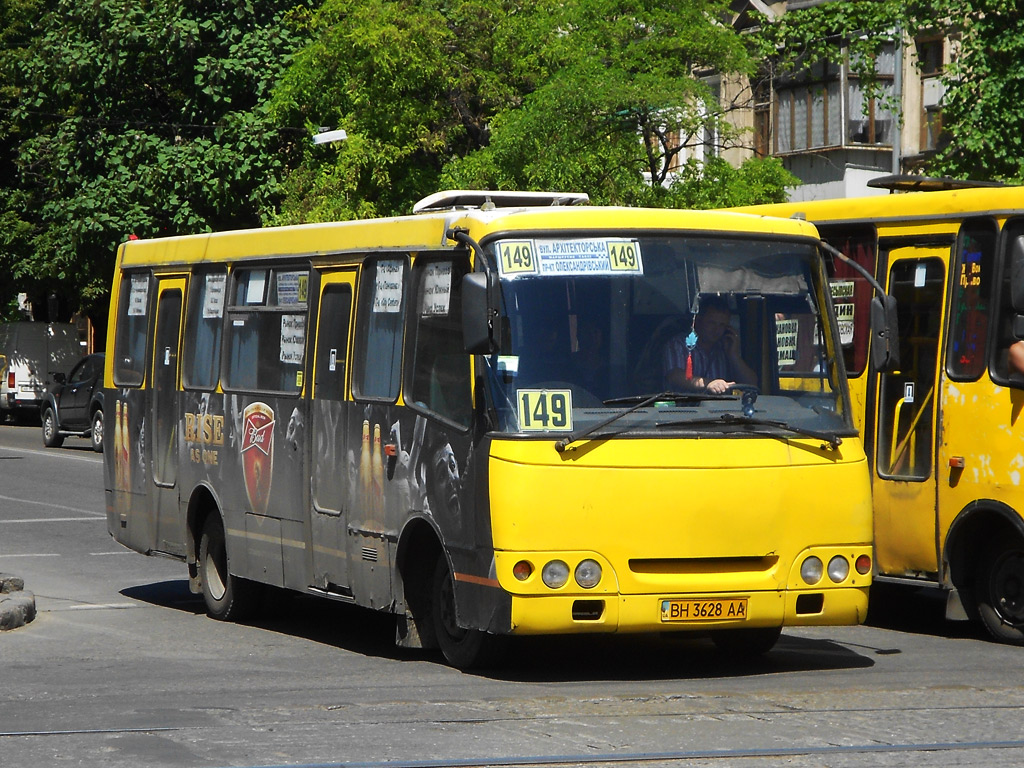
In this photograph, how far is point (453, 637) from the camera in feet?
31.6

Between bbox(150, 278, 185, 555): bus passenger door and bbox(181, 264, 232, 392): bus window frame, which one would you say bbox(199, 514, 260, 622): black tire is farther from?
bbox(181, 264, 232, 392): bus window frame

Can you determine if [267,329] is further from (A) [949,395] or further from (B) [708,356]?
(A) [949,395]

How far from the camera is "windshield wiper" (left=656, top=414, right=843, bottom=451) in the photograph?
355 inches

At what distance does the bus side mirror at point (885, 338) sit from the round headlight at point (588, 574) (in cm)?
200

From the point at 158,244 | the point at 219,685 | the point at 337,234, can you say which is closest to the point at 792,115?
the point at 158,244

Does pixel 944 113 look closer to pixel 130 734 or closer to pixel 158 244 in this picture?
pixel 158 244

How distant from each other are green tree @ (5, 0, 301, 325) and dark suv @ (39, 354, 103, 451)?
4.11 meters

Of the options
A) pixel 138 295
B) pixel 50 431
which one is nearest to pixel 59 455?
pixel 50 431

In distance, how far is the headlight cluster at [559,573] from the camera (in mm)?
8781

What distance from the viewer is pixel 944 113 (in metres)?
21.8

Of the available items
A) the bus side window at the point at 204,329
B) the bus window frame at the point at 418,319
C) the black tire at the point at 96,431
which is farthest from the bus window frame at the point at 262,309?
the black tire at the point at 96,431

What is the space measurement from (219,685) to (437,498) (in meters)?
1.48

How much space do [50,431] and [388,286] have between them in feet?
86.0

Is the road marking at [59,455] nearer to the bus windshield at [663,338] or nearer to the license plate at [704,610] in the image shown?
the bus windshield at [663,338]
